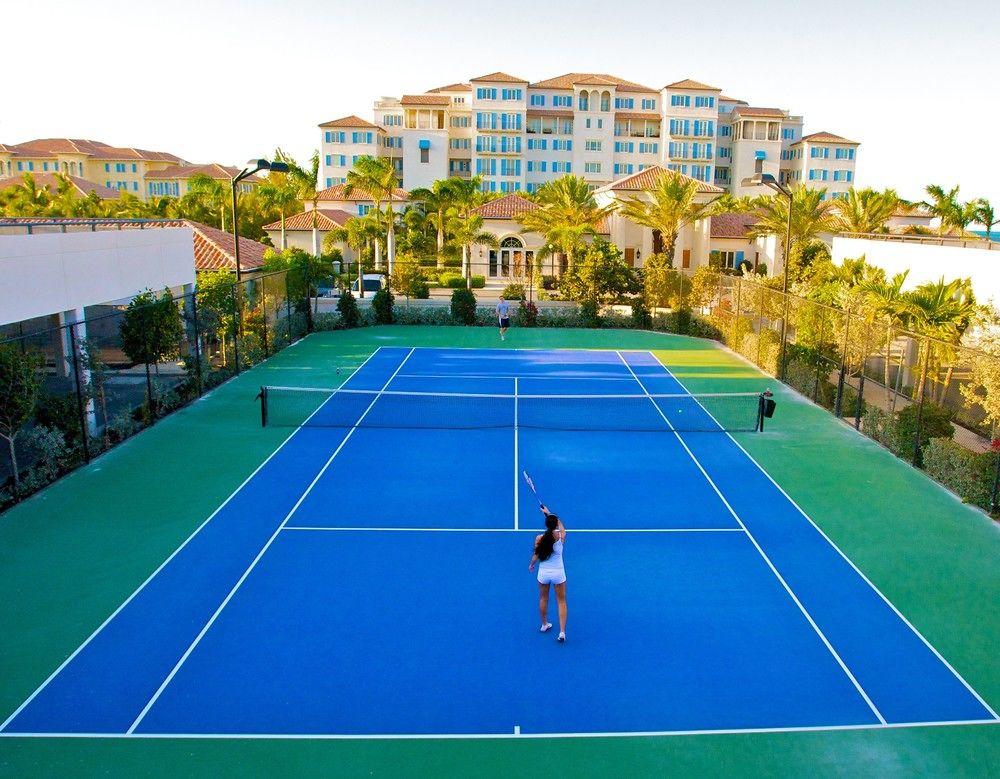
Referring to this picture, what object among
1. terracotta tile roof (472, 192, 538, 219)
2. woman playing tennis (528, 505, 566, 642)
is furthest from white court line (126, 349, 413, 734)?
terracotta tile roof (472, 192, 538, 219)

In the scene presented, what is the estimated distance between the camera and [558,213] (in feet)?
155

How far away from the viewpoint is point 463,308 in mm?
37219

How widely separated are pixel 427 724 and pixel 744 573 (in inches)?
216

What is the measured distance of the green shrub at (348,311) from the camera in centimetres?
3628

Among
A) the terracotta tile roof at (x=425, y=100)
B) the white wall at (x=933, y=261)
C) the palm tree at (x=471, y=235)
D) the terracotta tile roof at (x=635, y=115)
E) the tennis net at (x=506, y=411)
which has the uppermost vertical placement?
the terracotta tile roof at (x=425, y=100)

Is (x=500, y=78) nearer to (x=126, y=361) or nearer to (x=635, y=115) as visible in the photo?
(x=635, y=115)

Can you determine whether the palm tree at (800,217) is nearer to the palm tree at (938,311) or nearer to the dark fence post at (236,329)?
the palm tree at (938,311)

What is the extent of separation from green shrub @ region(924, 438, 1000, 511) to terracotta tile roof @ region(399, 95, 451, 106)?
241ft

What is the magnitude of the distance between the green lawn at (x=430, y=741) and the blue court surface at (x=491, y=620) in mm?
274

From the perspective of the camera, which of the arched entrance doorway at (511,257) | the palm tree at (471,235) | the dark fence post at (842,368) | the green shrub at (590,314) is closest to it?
the dark fence post at (842,368)

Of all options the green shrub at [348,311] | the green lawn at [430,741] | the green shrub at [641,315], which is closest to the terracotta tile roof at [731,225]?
the green shrub at [641,315]

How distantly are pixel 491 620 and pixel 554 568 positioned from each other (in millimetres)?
1300

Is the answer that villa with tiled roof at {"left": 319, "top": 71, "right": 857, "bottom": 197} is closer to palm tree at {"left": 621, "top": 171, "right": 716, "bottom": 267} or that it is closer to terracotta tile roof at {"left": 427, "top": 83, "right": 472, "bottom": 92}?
terracotta tile roof at {"left": 427, "top": 83, "right": 472, "bottom": 92}

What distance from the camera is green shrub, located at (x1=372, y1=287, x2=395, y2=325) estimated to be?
122 ft
